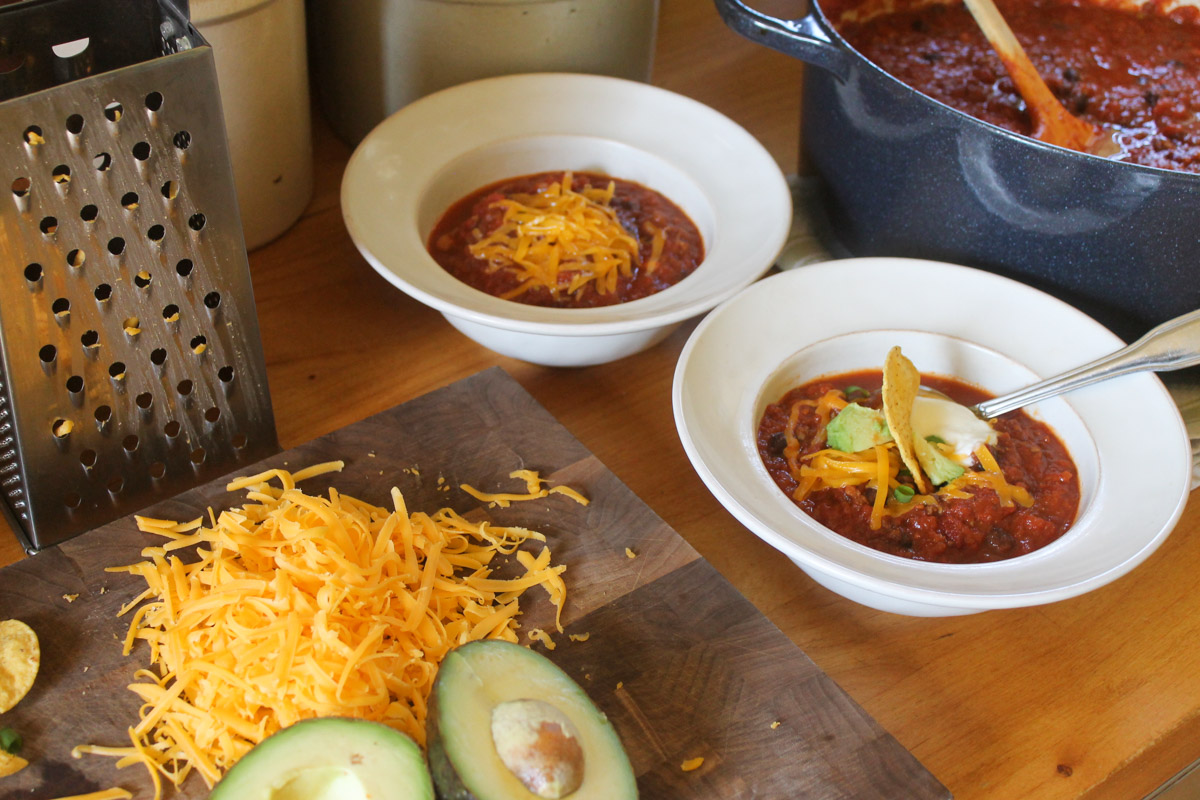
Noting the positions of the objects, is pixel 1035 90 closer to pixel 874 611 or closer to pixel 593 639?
pixel 874 611

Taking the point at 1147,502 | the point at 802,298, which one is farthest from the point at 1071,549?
the point at 802,298

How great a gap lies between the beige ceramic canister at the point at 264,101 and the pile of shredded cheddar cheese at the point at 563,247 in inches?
11.9

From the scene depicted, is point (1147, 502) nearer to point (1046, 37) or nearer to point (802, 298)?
point (802, 298)

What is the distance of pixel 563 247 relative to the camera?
131cm

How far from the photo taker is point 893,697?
103cm

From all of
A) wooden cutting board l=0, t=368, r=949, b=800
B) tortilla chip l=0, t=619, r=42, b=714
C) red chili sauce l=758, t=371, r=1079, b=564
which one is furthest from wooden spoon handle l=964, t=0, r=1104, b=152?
tortilla chip l=0, t=619, r=42, b=714

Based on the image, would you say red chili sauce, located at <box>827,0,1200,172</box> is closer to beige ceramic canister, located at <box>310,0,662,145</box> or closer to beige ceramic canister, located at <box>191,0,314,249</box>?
beige ceramic canister, located at <box>310,0,662,145</box>

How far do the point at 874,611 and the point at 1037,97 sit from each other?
0.74 m

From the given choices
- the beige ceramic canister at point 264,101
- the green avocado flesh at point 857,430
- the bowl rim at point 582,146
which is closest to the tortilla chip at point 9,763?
the bowl rim at point 582,146

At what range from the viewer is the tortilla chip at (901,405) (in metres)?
1.04

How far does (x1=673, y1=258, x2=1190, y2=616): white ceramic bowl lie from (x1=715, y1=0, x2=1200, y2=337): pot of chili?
0.23ft

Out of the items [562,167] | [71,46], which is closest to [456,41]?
[562,167]

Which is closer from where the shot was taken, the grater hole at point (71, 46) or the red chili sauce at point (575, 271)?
the grater hole at point (71, 46)

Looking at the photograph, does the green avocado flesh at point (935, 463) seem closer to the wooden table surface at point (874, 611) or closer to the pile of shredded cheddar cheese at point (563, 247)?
the wooden table surface at point (874, 611)
